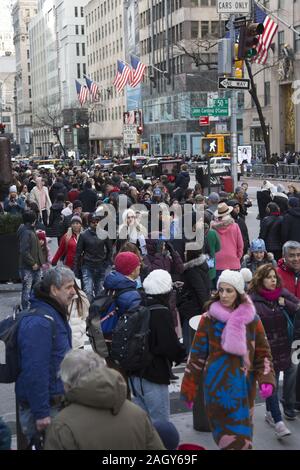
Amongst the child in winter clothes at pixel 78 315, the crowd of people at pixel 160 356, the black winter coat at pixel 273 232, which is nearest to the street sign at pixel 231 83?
the black winter coat at pixel 273 232

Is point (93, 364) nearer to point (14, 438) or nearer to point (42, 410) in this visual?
point (42, 410)

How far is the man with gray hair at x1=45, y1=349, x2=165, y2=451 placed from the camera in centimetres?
356

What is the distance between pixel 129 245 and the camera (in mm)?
8250

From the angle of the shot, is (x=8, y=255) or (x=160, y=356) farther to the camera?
(x=8, y=255)

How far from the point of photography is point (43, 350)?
4.81 metres

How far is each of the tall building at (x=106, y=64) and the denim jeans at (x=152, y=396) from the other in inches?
3625

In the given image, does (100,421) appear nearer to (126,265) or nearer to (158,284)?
(158,284)

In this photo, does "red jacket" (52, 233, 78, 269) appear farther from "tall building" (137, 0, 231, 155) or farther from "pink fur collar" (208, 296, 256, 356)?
"tall building" (137, 0, 231, 155)

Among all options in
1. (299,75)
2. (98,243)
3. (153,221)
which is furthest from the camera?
(299,75)

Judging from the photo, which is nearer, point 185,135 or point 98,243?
point 98,243

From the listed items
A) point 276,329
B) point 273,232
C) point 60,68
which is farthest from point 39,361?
point 60,68

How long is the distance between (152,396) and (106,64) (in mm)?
102918

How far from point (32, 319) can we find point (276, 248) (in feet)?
25.2
